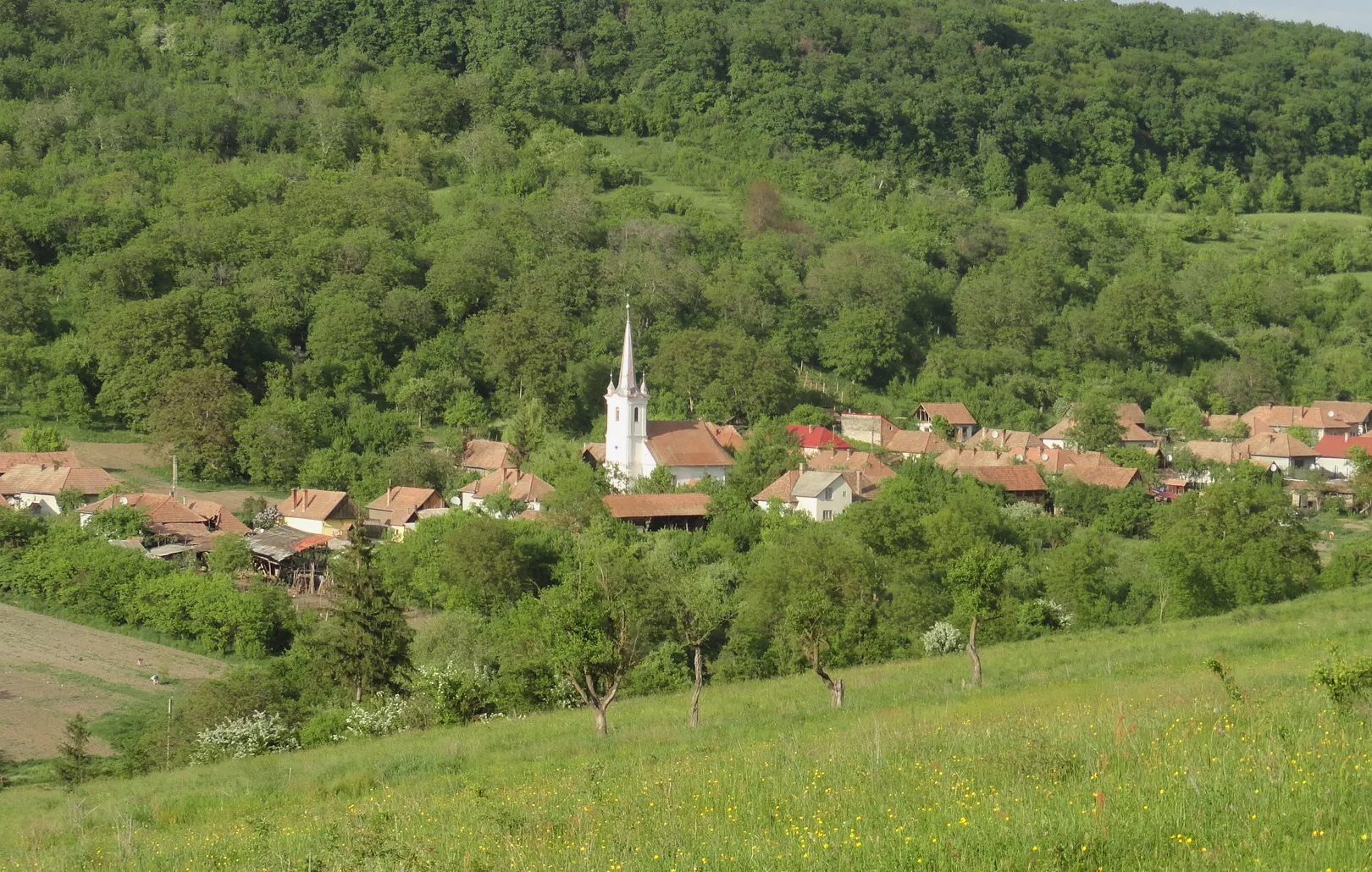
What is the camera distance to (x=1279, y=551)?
3634 cm

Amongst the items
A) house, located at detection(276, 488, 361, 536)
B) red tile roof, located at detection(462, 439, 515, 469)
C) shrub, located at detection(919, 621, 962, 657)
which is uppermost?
shrub, located at detection(919, 621, 962, 657)

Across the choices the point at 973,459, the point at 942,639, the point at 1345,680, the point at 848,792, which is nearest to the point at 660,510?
the point at 973,459

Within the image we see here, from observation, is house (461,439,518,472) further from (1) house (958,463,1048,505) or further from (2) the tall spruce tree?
(2) the tall spruce tree

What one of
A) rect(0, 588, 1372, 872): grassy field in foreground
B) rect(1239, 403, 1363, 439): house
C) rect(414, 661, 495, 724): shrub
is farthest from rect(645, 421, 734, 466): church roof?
rect(0, 588, 1372, 872): grassy field in foreground

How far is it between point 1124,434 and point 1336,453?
8785 mm

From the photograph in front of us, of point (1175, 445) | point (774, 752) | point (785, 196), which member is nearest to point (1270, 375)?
point (1175, 445)

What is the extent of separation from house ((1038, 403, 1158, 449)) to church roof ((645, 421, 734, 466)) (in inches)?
550

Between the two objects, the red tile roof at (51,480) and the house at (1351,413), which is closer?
the red tile roof at (51,480)

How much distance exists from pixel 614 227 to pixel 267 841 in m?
59.6

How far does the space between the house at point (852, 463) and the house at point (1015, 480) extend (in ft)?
8.64

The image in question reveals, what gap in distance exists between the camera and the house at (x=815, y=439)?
51219 millimetres

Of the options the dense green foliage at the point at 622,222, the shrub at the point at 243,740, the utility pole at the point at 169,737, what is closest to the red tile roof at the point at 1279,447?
the dense green foliage at the point at 622,222

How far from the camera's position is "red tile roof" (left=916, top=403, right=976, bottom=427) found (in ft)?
195

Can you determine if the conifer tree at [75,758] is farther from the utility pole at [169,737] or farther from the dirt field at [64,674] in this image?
the utility pole at [169,737]
